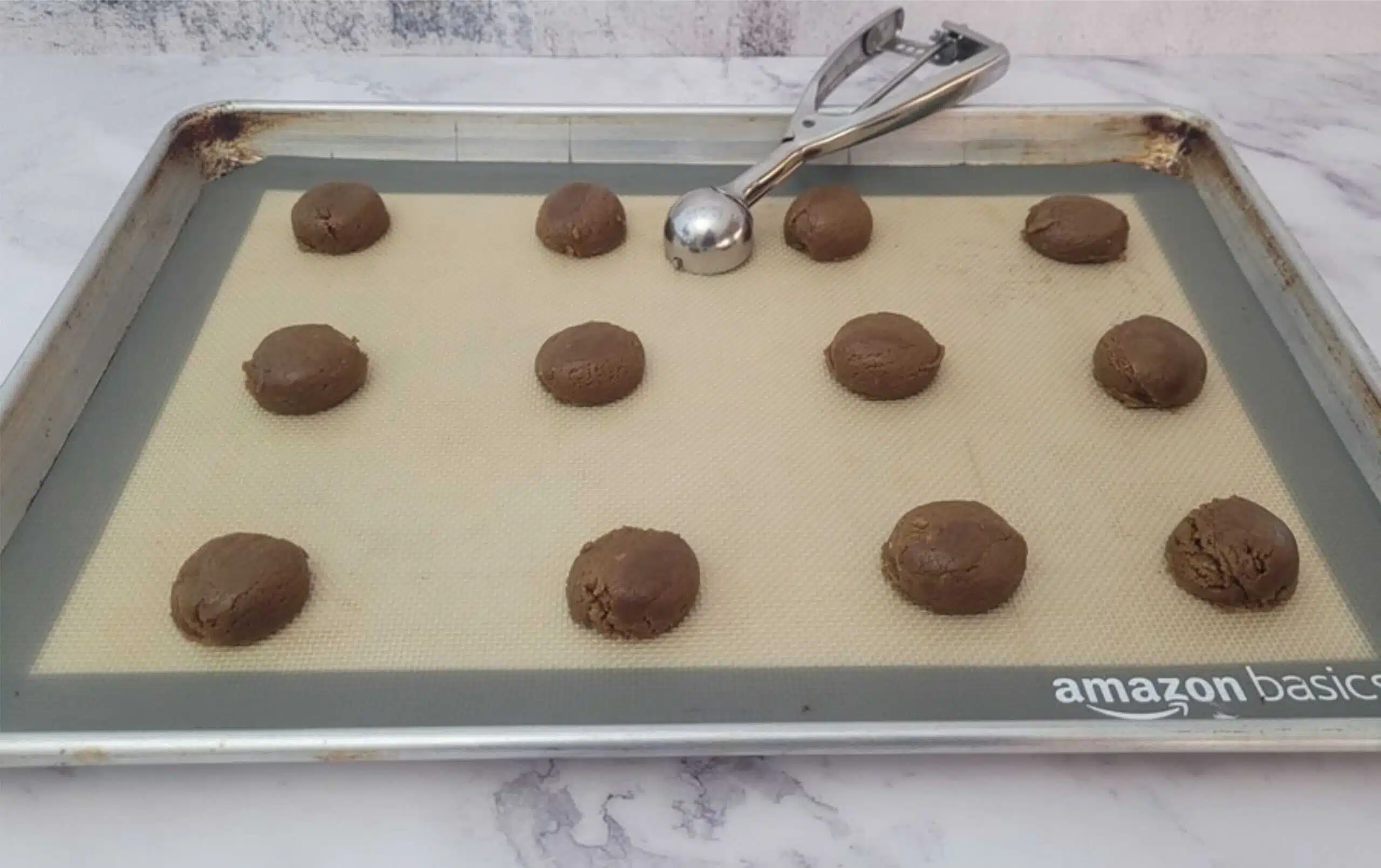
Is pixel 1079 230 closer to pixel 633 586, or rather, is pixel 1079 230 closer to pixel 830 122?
pixel 830 122

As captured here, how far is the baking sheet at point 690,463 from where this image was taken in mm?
1042

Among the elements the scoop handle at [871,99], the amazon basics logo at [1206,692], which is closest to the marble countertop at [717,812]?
the amazon basics logo at [1206,692]

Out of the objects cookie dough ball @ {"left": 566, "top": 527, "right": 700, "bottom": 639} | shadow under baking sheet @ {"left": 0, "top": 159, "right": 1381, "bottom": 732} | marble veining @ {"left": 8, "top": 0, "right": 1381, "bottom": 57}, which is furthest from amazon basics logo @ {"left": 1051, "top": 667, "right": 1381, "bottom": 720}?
marble veining @ {"left": 8, "top": 0, "right": 1381, "bottom": 57}

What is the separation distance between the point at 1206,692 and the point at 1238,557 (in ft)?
0.45

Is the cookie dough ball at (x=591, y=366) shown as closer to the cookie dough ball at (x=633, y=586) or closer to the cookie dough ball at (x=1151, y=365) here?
the cookie dough ball at (x=633, y=586)

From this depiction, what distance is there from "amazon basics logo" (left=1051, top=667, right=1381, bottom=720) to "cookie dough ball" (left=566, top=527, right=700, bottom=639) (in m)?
0.35

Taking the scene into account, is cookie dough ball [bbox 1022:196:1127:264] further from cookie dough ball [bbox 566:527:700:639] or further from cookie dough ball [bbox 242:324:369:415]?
cookie dough ball [bbox 242:324:369:415]

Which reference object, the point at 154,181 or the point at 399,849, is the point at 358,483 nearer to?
the point at 399,849

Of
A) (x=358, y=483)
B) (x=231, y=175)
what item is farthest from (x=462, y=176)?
(x=358, y=483)

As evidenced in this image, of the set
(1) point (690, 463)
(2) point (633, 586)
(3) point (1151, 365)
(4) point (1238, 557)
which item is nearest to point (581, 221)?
(1) point (690, 463)

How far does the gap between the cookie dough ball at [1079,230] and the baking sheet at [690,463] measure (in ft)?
0.08

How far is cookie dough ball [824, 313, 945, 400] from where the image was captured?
1.26 meters

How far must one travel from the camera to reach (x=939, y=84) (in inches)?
60.5

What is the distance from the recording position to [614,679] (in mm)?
1007
